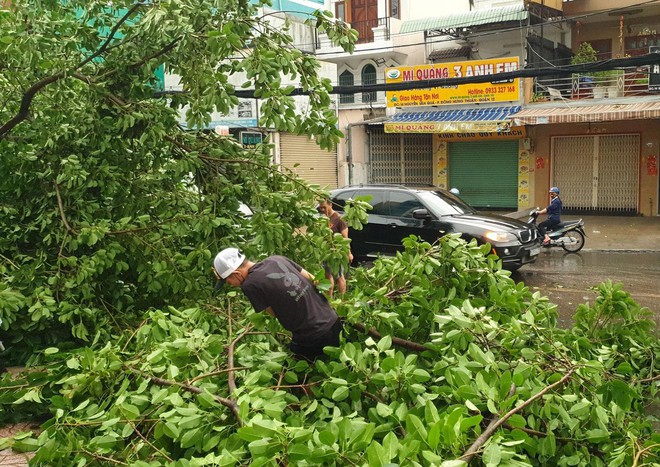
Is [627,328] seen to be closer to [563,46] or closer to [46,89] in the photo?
[46,89]

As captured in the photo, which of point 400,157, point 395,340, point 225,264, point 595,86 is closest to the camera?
point 225,264

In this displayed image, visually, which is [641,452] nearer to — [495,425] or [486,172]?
[495,425]

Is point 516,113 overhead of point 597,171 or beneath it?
overhead

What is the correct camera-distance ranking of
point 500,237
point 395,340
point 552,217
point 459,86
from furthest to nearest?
point 459,86, point 552,217, point 500,237, point 395,340

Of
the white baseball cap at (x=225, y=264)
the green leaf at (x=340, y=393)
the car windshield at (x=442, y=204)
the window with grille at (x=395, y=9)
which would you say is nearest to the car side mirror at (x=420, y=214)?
the car windshield at (x=442, y=204)

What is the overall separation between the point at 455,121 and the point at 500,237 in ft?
32.1

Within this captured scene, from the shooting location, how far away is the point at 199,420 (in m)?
3.57

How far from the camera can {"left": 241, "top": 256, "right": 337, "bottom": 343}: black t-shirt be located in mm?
4105

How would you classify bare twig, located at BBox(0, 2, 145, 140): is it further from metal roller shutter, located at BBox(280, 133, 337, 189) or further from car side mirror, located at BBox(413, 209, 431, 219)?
metal roller shutter, located at BBox(280, 133, 337, 189)

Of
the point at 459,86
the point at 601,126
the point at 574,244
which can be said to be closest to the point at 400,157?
the point at 459,86

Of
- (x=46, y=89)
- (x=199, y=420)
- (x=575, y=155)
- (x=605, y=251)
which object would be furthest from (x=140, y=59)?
(x=575, y=155)

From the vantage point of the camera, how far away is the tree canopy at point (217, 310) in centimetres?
354

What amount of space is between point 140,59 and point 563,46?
1877cm

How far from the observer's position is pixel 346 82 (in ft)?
84.5
